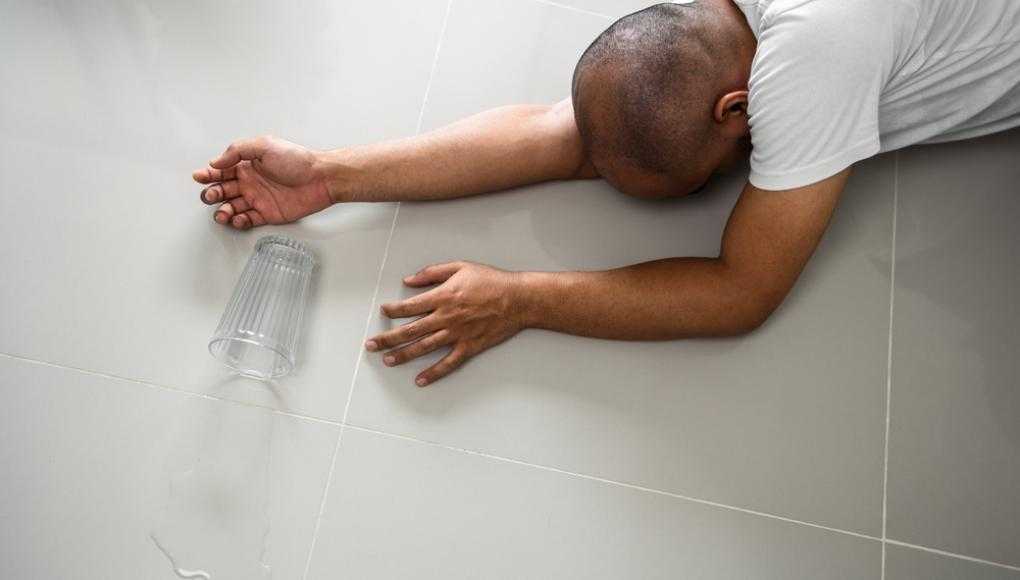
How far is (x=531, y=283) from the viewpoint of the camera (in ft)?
3.32

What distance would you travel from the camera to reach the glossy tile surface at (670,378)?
1000mm

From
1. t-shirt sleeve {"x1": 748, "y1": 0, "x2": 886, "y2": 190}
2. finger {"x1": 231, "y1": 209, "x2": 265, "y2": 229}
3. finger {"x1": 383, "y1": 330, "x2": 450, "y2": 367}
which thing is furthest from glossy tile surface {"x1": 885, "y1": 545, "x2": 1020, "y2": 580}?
finger {"x1": 231, "y1": 209, "x2": 265, "y2": 229}

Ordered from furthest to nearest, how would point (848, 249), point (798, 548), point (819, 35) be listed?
point (848, 249) → point (798, 548) → point (819, 35)

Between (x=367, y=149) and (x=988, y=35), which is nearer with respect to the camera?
(x=988, y=35)

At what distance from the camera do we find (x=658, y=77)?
2.87 ft

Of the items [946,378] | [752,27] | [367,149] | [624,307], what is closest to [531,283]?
[624,307]

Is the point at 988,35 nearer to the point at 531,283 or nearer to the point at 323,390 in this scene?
the point at 531,283

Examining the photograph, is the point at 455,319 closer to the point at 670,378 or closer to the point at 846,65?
the point at 670,378

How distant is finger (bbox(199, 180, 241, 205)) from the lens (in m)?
1.05

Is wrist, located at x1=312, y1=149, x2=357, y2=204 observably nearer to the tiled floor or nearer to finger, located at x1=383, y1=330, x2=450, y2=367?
the tiled floor

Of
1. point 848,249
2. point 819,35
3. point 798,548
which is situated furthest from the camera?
point 848,249

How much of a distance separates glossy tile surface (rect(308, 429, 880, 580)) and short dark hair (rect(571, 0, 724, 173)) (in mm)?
412

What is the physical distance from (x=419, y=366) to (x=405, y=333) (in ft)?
0.17

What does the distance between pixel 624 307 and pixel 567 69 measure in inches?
15.7
